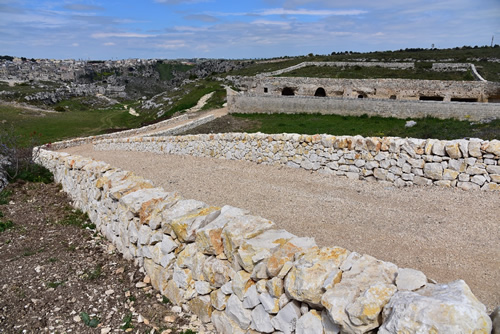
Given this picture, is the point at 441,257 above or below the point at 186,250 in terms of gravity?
below

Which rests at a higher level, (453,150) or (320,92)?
(320,92)

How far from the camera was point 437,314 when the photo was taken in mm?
2590

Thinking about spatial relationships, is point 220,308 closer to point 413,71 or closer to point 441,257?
point 441,257

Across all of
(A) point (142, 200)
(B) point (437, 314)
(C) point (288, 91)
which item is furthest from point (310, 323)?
(C) point (288, 91)

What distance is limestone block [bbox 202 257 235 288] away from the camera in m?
4.34

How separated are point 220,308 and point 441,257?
12.5ft

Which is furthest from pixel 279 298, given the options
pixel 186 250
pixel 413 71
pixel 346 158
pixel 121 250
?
pixel 413 71

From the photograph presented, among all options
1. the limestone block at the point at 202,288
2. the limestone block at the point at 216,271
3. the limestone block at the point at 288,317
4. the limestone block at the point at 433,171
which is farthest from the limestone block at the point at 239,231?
the limestone block at the point at 433,171

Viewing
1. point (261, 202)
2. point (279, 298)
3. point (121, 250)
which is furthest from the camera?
point (261, 202)

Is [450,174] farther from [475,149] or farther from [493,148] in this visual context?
[493,148]

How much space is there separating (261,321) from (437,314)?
6.34 feet

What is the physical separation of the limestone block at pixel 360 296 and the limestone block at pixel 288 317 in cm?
47

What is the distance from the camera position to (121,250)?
6641mm

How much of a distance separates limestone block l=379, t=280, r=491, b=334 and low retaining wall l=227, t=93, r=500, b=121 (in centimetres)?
2457
